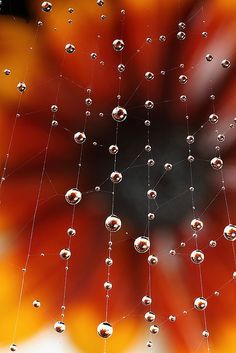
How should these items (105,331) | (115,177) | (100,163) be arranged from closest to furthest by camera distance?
(105,331) < (115,177) < (100,163)

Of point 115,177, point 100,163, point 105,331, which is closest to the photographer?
point 105,331

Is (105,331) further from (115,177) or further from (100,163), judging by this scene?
(100,163)

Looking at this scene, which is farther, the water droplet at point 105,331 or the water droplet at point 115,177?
the water droplet at point 115,177

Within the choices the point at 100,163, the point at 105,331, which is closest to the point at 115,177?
the point at 105,331

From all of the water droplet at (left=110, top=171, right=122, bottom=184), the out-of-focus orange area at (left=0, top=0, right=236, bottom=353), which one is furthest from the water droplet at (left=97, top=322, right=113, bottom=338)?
the out-of-focus orange area at (left=0, top=0, right=236, bottom=353)

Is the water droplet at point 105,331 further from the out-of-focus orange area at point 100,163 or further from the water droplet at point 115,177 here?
the out-of-focus orange area at point 100,163

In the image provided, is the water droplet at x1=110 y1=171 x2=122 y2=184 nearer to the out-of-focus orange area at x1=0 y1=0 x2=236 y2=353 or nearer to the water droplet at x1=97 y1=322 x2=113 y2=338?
the water droplet at x1=97 y1=322 x2=113 y2=338

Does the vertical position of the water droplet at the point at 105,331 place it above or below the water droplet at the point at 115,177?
below

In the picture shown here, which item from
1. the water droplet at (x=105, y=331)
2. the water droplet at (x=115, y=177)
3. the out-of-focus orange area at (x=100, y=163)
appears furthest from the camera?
the out-of-focus orange area at (x=100, y=163)

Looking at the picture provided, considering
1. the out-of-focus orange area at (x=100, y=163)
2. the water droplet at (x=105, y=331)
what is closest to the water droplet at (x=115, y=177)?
the water droplet at (x=105, y=331)
